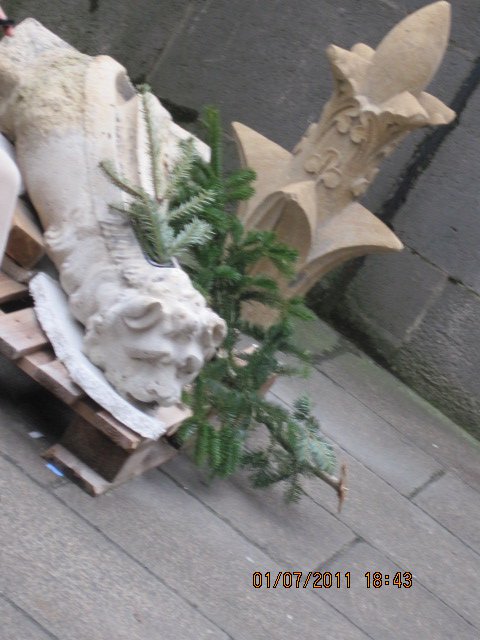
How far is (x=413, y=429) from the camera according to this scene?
15.7ft

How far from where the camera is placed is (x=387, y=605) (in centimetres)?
324

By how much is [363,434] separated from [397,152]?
169 centimetres

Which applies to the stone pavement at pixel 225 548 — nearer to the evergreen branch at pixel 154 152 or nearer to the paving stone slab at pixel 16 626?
the paving stone slab at pixel 16 626

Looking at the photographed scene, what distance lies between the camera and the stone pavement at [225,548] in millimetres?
2535

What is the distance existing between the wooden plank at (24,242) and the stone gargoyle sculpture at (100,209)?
48 millimetres

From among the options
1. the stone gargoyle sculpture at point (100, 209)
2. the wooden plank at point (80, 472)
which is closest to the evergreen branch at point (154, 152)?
the stone gargoyle sculpture at point (100, 209)

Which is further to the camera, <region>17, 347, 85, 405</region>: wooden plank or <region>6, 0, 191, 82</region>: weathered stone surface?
<region>6, 0, 191, 82</region>: weathered stone surface

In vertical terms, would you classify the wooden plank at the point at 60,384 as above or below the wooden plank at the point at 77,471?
above

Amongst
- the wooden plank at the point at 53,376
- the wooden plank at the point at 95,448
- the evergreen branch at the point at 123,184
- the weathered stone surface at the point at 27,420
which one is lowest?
the weathered stone surface at the point at 27,420

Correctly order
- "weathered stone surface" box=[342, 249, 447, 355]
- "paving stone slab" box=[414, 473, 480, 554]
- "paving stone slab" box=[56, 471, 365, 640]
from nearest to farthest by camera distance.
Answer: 1. "paving stone slab" box=[56, 471, 365, 640]
2. "paving stone slab" box=[414, 473, 480, 554]
3. "weathered stone surface" box=[342, 249, 447, 355]

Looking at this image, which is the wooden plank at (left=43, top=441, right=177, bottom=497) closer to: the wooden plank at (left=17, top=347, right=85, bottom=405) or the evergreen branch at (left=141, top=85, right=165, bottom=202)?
the wooden plank at (left=17, top=347, right=85, bottom=405)

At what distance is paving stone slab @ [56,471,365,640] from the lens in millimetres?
2791

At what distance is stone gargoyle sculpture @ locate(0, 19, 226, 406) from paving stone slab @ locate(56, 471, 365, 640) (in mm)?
347

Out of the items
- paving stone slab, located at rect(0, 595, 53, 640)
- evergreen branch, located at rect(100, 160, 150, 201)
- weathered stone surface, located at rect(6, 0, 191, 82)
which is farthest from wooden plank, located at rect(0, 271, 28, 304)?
weathered stone surface, located at rect(6, 0, 191, 82)
